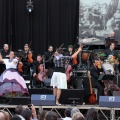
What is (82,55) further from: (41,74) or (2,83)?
(2,83)

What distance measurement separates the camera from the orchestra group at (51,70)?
1323cm

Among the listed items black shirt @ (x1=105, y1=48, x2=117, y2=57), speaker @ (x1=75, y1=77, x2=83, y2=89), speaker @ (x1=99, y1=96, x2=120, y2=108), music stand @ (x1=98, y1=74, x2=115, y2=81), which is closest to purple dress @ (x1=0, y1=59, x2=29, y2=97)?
speaker @ (x1=75, y1=77, x2=83, y2=89)

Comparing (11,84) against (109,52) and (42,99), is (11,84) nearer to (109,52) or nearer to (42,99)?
(42,99)

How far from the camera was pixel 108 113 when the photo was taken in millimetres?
13930

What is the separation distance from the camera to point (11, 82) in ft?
44.8

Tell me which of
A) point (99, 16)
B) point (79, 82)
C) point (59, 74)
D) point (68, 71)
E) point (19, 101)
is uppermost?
point (99, 16)

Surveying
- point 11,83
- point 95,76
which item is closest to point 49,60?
point 95,76

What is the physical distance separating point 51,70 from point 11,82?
224 centimetres

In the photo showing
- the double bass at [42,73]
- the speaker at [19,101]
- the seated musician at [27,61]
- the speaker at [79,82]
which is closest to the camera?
the speaker at [19,101]

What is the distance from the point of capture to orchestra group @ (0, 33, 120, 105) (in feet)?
43.4

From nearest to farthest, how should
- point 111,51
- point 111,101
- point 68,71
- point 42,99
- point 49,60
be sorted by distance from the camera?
point 111,101, point 42,99, point 68,71, point 49,60, point 111,51

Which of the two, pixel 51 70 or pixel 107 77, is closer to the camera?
pixel 107 77

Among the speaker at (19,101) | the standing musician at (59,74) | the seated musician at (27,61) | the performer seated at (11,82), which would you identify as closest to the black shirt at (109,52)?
the seated musician at (27,61)

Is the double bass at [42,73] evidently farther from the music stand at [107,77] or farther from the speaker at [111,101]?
the speaker at [111,101]
